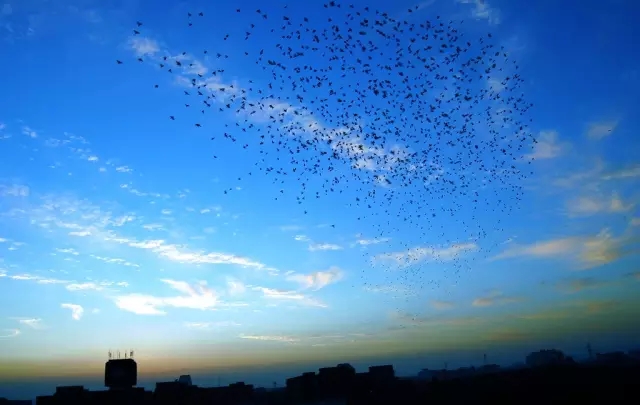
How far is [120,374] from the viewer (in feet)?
295

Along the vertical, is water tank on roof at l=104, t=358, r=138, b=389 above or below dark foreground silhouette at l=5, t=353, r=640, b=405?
above

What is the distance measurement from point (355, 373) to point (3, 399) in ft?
286

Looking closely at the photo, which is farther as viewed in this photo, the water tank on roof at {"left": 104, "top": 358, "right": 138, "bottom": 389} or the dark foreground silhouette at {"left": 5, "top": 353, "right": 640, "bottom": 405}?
the water tank on roof at {"left": 104, "top": 358, "right": 138, "bottom": 389}

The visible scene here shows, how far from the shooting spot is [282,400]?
10775 centimetres

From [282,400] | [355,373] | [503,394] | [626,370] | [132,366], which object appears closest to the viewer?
[503,394]

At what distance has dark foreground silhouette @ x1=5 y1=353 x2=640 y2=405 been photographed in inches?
2188

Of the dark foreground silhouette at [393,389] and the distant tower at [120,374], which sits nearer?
the dark foreground silhouette at [393,389]

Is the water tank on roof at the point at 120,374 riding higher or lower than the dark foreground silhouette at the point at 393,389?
higher

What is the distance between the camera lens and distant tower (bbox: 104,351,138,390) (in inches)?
3526

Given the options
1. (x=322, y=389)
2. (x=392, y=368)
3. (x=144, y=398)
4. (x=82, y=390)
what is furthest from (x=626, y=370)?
(x=82, y=390)

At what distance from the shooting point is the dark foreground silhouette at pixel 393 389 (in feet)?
182

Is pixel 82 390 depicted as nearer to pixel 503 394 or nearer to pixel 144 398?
pixel 144 398

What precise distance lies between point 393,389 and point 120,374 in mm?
48600

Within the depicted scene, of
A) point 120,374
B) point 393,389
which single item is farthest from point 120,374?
point 393,389
